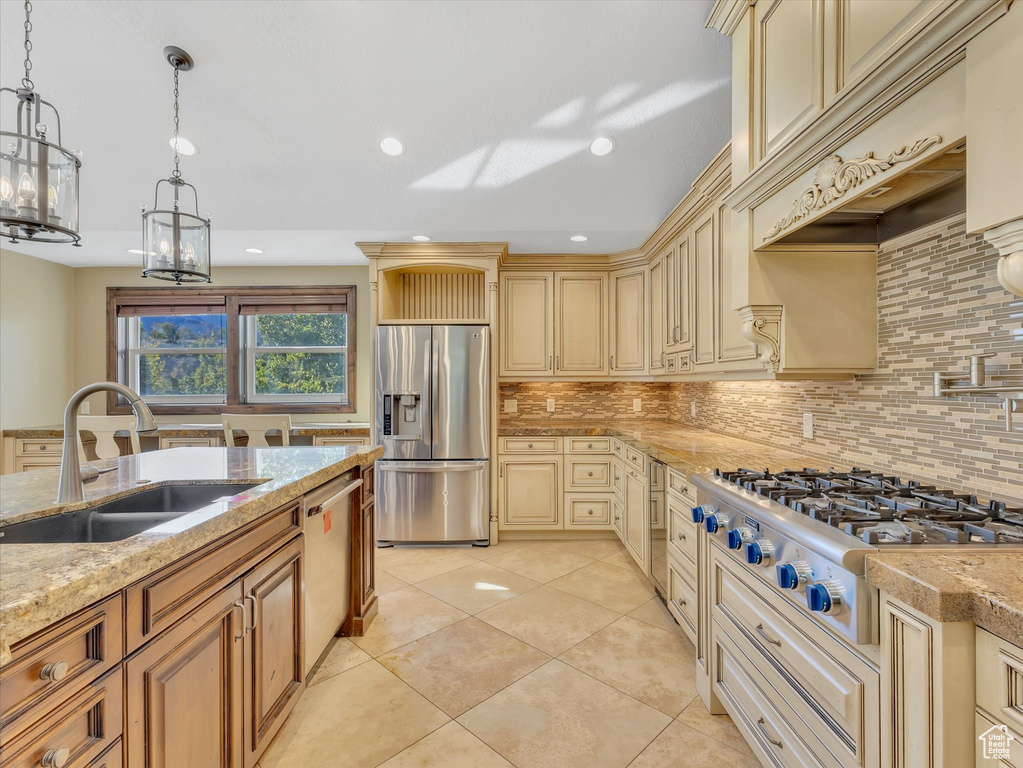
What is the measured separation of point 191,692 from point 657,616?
213cm

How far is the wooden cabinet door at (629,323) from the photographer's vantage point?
379 cm

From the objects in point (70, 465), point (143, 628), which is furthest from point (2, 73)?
point (143, 628)

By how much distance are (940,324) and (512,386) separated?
10.2 feet

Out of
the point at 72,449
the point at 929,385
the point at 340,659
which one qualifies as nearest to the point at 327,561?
the point at 340,659

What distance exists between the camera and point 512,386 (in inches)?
169

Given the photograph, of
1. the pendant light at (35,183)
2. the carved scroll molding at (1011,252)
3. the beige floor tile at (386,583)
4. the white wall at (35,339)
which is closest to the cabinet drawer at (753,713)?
the carved scroll molding at (1011,252)

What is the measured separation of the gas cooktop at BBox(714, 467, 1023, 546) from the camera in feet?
3.31

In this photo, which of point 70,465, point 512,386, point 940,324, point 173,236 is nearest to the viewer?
point 70,465

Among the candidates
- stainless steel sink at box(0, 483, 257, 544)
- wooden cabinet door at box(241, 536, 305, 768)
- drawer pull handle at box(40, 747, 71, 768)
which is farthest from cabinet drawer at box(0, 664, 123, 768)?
stainless steel sink at box(0, 483, 257, 544)

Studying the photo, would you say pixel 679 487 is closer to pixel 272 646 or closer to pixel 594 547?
pixel 594 547

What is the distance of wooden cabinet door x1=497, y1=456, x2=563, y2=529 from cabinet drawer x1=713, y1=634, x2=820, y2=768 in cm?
209

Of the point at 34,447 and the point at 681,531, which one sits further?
the point at 34,447

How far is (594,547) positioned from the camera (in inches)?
141

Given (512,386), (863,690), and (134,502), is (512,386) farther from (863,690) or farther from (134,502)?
(863,690)
